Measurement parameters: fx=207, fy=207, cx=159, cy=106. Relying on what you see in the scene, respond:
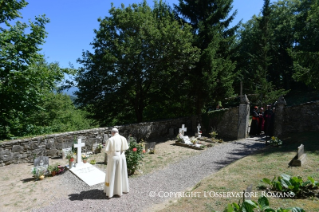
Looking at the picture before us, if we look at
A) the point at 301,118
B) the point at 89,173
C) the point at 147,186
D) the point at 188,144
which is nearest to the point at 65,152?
the point at 89,173

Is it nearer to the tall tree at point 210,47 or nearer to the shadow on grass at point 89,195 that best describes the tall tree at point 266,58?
the tall tree at point 210,47

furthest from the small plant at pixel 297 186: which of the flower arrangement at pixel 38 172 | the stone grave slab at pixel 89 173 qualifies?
the flower arrangement at pixel 38 172

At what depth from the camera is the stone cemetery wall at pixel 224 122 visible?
13.1m

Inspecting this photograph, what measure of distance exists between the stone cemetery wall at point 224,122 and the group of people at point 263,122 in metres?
1.39

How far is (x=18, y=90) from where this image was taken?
9.55m

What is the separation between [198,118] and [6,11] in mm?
12706

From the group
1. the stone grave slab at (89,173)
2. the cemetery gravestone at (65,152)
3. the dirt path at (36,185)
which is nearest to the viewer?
the dirt path at (36,185)

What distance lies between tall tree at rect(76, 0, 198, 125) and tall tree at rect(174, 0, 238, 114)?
3.22 feet

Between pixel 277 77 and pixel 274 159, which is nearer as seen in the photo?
pixel 274 159

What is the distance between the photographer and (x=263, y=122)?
44.0 ft

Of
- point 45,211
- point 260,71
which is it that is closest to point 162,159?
point 45,211

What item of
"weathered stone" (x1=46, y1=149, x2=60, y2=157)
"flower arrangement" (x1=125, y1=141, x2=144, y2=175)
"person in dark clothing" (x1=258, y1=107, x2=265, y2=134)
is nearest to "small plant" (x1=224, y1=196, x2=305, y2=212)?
"flower arrangement" (x1=125, y1=141, x2=144, y2=175)

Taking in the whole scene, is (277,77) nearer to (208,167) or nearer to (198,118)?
(198,118)

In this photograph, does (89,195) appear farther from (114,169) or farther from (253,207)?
(253,207)
